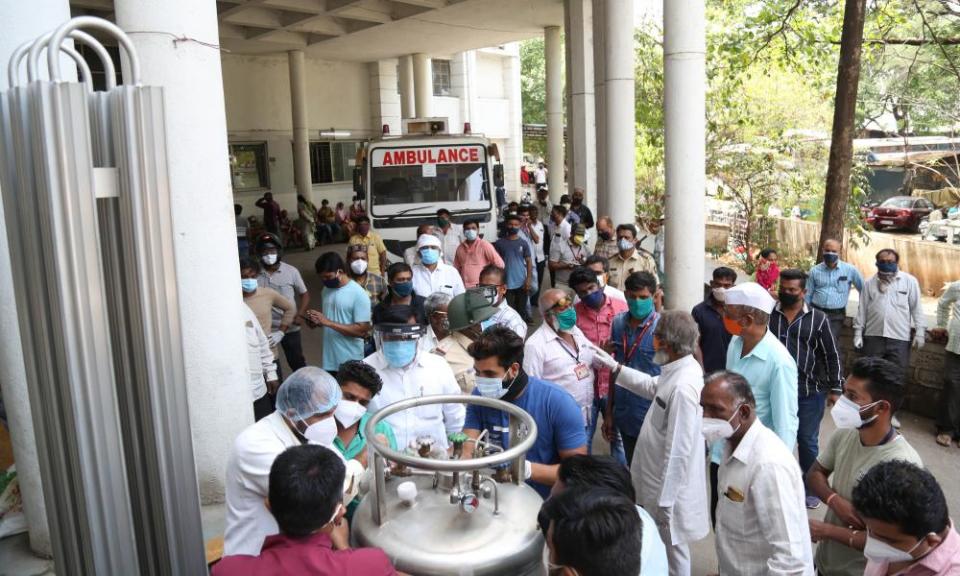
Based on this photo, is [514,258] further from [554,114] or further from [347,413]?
[554,114]

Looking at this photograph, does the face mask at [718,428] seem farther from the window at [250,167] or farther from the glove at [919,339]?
the window at [250,167]

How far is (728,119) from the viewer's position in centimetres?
1780

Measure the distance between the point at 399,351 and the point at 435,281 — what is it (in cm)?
321

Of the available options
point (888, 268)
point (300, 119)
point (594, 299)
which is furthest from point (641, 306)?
point (300, 119)

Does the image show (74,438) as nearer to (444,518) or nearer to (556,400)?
(444,518)

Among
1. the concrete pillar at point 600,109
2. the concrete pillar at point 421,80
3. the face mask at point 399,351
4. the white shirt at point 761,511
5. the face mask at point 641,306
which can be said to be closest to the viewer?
the white shirt at point 761,511

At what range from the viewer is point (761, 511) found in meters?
2.92

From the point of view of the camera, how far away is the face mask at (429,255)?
24.3 feet

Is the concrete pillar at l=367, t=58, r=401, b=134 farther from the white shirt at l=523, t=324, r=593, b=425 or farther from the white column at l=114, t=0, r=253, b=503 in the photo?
the white shirt at l=523, t=324, r=593, b=425

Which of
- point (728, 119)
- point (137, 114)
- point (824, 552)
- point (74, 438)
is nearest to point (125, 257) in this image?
point (137, 114)

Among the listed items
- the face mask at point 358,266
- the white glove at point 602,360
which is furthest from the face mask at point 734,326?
the face mask at point 358,266

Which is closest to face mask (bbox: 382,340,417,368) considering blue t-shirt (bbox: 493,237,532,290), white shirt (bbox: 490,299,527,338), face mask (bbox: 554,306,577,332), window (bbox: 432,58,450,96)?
face mask (bbox: 554,306,577,332)

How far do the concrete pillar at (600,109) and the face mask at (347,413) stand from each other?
963 cm

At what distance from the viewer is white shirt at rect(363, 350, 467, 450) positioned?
397cm
